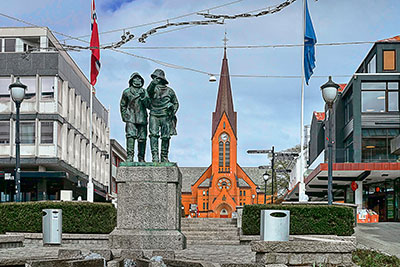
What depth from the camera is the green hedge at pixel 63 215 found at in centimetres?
2020

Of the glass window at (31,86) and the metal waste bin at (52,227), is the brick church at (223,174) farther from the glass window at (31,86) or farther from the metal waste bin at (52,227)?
the metal waste bin at (52,227)

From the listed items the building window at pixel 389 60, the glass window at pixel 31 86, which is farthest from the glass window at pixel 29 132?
the building window at pixel 389 60

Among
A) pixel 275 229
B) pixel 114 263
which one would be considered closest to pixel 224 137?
pixel 275 229

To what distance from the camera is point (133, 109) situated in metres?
15.2

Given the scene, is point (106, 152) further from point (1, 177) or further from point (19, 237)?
point (19, 237)

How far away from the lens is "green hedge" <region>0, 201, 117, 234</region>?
20.2 meters

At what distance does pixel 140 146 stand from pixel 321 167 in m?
26.8

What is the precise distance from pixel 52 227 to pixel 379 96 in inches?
1287

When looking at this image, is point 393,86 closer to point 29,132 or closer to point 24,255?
point 29,132

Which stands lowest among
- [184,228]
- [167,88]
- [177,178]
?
[184,228]

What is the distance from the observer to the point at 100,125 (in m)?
65.5

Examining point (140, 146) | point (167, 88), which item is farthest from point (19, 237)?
point (167, 88)

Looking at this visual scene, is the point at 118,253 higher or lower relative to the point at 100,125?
lower

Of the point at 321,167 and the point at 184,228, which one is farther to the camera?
the point at 321,167
